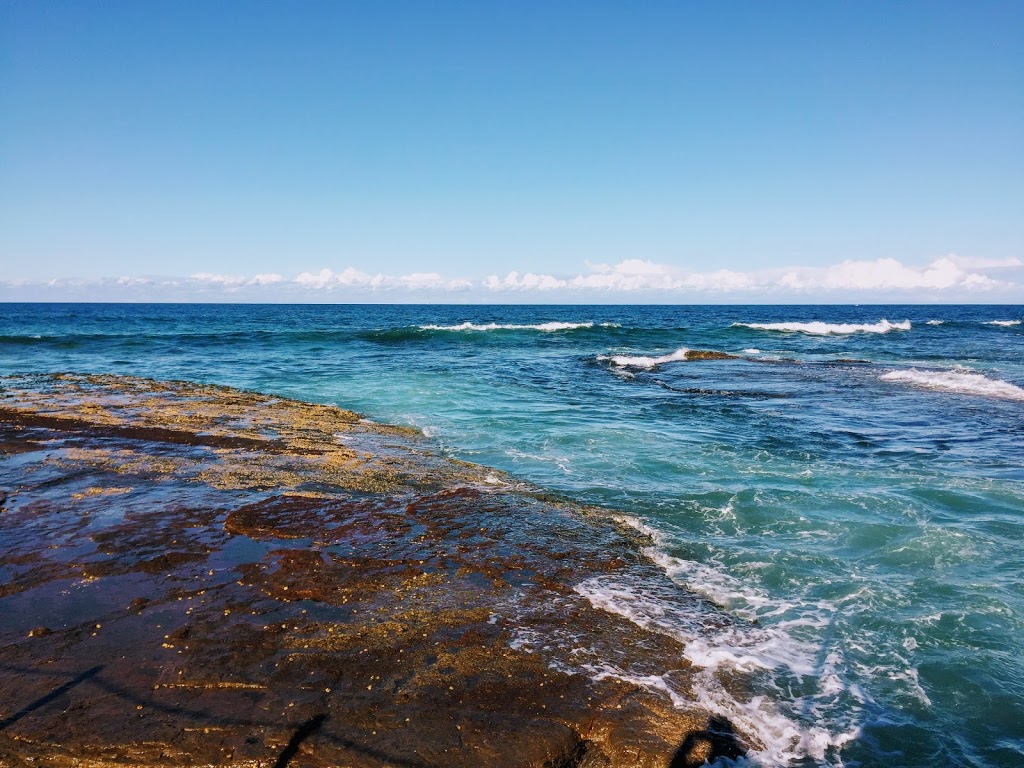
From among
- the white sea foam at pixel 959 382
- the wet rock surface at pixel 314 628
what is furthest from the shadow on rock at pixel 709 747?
the white sea foam at pixel 959 382

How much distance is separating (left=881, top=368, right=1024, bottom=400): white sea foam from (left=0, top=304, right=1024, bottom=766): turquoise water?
6.4 inches

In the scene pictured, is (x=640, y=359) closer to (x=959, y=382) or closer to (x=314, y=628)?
(x=959, y=382)

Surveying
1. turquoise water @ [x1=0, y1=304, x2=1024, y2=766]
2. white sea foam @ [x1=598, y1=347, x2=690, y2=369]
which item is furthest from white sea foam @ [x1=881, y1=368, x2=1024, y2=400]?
white sea foam @ [x1=598, y1=347, x2=690, y2=369]

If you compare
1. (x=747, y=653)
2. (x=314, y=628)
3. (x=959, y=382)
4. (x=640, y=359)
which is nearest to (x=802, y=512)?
(x=747, y=653)

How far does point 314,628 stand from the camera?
14.8 ft

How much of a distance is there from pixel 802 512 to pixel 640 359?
21.2 metres

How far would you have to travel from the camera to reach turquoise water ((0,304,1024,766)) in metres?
4.24

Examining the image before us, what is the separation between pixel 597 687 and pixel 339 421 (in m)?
10.6

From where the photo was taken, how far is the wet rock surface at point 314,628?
135 inches

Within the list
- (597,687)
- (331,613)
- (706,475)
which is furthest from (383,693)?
(706,475)

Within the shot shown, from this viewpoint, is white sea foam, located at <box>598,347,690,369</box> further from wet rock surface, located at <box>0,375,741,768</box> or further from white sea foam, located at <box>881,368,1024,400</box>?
wet rock surface, located at <box>0,375,741,768</box>

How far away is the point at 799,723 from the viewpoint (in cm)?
401

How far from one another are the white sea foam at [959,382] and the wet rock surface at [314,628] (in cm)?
1720

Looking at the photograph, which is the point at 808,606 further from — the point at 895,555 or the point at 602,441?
the point at 602,441
